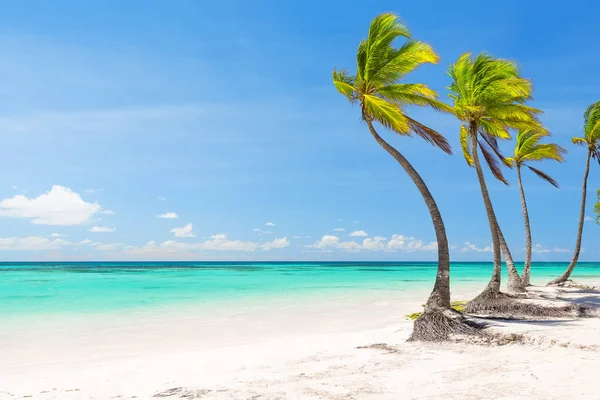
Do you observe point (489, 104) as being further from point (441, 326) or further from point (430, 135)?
point (441, 326)

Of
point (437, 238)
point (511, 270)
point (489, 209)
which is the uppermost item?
point (489, 209)

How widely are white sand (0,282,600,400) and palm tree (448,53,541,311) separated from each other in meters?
3.29

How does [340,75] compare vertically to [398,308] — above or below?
above

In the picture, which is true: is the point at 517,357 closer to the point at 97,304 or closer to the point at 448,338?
the point at 448,338

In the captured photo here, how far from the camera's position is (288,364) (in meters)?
7.23

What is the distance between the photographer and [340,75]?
Result: 11773 mm

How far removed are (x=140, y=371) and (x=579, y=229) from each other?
1977 cm

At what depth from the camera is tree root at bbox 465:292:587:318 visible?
11719mm

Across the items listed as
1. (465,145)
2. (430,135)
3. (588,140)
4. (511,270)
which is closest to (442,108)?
(430,135)

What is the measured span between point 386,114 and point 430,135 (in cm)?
144

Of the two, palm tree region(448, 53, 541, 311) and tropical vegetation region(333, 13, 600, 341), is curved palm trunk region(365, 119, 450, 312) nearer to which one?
tropical vegetation region(333, 13, 600, 341)

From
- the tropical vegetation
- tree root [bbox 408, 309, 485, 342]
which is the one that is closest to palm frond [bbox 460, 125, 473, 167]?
the tropical vegetation

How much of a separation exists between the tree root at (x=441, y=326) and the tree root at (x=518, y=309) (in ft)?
9.30

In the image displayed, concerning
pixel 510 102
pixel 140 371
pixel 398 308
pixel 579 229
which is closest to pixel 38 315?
pixel 140 371
